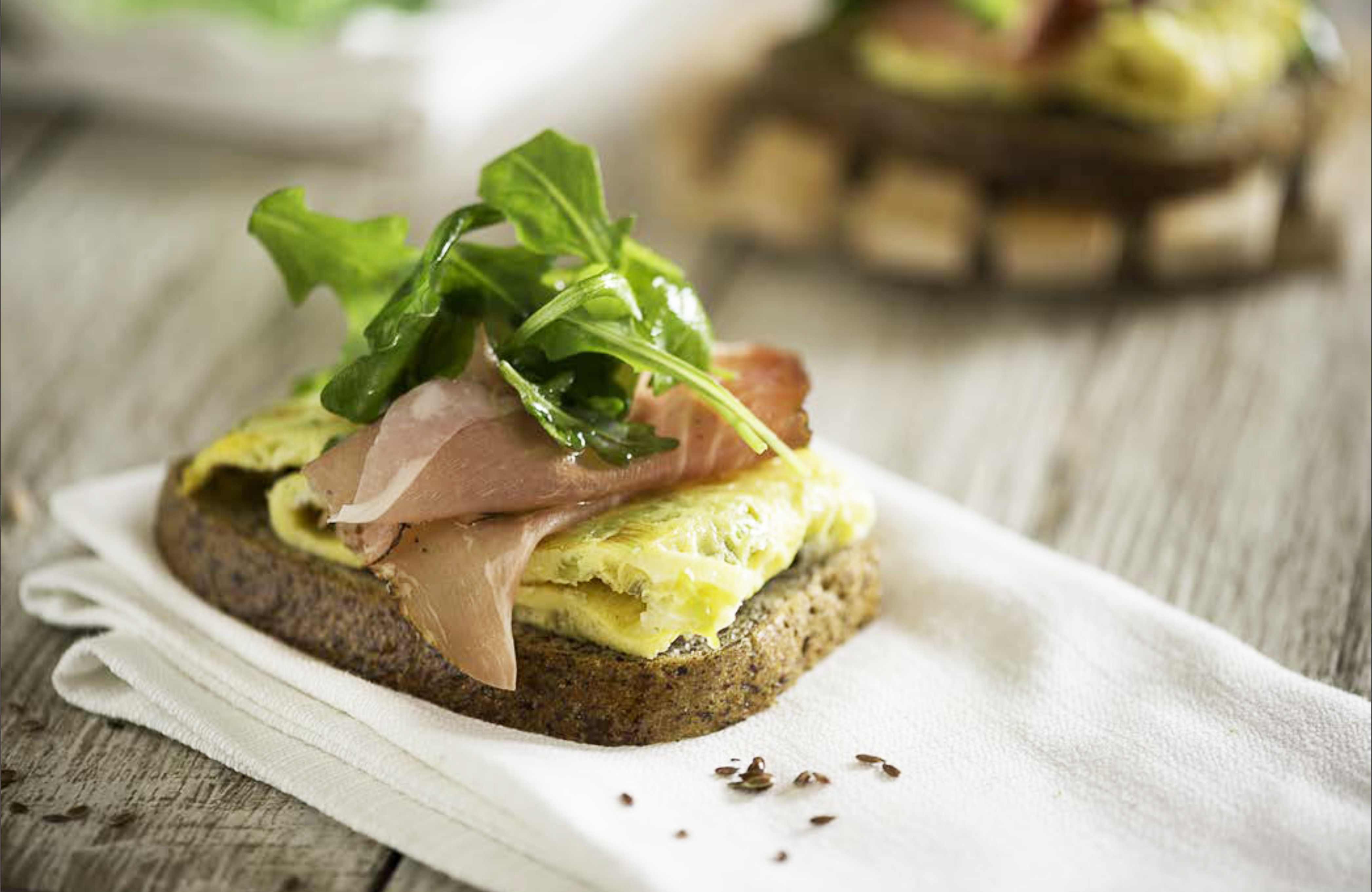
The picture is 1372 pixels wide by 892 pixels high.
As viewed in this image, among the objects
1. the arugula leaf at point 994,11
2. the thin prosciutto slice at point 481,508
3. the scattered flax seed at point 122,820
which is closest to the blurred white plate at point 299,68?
the arugula leaf at point 994,11

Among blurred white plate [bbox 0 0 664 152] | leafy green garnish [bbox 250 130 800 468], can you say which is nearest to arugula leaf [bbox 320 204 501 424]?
leafy green garnish [bbox 250 130 800 468]

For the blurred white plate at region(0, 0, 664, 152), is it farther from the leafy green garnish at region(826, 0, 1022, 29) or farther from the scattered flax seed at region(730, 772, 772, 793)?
the scattered flax seed at region(730, 772, 772, 793)

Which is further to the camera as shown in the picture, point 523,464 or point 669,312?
point 669,312

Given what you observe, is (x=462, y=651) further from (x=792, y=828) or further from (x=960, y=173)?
(x=960, y=173)

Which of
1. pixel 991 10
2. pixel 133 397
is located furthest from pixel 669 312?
pixel 991 10

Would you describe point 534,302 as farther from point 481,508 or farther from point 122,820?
point 122,820

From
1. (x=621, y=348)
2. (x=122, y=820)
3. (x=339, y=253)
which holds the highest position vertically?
(x=621, y=348)
